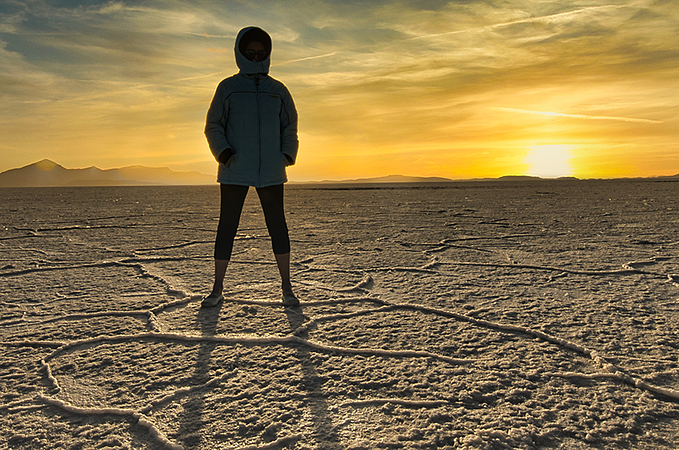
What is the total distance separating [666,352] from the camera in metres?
1.62

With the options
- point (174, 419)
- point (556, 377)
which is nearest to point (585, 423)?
point (556, 377)

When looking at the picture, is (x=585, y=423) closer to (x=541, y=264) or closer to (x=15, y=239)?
(x=541, y=264)

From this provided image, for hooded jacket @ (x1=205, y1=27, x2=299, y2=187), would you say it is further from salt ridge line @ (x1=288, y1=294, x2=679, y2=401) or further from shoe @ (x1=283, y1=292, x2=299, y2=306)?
salt ridge line @ (x1=288, y1=294, x2=679, y2=401)

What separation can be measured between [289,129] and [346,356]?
1157mm

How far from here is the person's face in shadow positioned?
84.7 inches

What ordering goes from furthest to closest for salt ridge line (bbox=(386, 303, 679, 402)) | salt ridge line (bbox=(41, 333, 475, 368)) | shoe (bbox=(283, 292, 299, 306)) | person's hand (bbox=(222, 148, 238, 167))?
shoe (bbox=(283, 292, 299, 306)) → person's hand (bbox=(222, 148, 238, 167)) → salt ridge line (bbox=(41, 333, 475, 368)) → salt ridge line (bbox=(386, 303, 679, 402))

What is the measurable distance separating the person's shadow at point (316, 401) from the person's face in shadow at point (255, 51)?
49.7 inches

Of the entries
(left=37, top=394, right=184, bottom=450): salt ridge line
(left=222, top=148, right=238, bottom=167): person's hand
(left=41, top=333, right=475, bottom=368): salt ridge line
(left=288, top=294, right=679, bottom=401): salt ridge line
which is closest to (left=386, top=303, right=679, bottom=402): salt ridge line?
(left=288, top=294, right=679, bottom=401): salt ridge line

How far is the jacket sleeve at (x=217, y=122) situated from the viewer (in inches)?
83.7

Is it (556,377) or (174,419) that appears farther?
(556,377)

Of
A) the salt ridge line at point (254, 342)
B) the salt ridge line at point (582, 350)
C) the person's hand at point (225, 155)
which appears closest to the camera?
the salt ridge line at point (582, 350)

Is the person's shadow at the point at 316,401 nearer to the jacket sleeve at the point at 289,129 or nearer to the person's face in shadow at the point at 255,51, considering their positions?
the jacket sleeve at the point at 289,129

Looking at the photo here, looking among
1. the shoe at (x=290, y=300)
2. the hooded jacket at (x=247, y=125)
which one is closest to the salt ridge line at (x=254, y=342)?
the shoe at (x=290, y=300)

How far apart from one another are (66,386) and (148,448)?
489 mm
